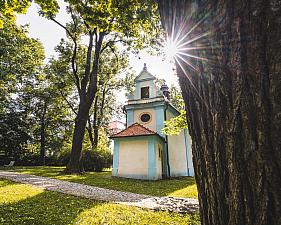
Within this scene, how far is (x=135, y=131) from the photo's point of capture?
15750 mm

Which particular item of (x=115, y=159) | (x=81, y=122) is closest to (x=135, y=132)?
(x=115, y=159)

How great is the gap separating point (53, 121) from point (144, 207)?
32866mm

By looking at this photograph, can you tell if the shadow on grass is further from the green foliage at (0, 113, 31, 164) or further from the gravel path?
the green foliage at (0, 113, 31, 164)

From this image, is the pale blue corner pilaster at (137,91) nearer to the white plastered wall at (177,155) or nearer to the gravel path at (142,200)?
the white plastered wall at (177,155)

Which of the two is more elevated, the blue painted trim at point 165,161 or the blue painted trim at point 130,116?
the blue painted trim at point 130,116

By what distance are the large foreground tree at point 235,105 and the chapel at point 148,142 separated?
13.3m

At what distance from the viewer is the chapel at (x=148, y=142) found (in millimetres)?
14883

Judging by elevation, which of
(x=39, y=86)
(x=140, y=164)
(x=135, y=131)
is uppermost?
(x=39, y=86)

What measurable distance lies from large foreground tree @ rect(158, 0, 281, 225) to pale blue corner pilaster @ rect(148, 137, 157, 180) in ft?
43.7

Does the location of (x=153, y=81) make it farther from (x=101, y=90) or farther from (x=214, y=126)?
(x=214, y=126)

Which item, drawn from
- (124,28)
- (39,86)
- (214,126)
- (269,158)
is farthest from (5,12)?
(39,86)

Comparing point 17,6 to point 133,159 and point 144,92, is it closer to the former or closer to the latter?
point 133,159

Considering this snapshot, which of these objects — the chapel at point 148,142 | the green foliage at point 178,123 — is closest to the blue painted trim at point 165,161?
the chapel at point 148,142

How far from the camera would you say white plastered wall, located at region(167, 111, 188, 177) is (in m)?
18.2
